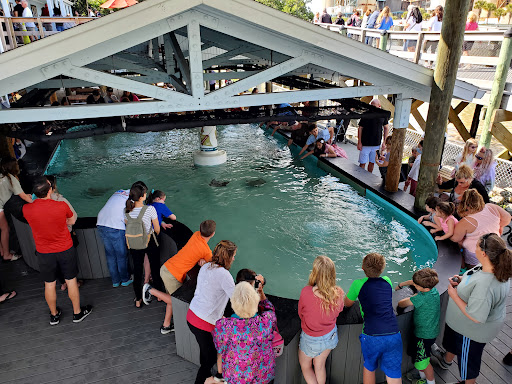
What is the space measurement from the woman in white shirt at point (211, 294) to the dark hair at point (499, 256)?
87.2 inches

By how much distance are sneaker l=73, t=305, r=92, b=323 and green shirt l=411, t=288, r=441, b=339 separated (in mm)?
3962

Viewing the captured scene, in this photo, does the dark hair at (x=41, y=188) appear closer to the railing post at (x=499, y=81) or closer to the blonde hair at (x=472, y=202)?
the blonde hair at (x=472, y=202)

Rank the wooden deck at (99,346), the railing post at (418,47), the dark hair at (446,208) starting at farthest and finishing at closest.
Result: the railing post at (418,47), the dark hair at (446,208), the wooden deck at (99,346)

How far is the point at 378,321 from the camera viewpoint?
11.0 feet

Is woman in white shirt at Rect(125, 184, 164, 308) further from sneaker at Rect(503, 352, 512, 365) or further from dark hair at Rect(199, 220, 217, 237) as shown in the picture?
sneaker at Rect(503, 352, 512, 365)

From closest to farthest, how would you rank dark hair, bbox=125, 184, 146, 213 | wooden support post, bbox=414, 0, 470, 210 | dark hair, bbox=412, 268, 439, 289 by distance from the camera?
dark hair, bbox=412, 268, 439, 289 → dark hair, bbox=125, 184, 146, 213 → wooden support post, bbox=414, 0, 470, 210

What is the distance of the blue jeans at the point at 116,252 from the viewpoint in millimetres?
4922

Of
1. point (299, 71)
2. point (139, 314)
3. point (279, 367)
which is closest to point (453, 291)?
point (279, 367)

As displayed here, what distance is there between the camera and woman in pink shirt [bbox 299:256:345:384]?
3.21 meters

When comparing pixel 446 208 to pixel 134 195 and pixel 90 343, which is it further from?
pixel 90 343

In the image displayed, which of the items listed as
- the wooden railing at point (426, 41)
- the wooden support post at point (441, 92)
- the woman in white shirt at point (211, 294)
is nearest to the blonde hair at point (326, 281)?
the woman in white shirt at point (211, 294)

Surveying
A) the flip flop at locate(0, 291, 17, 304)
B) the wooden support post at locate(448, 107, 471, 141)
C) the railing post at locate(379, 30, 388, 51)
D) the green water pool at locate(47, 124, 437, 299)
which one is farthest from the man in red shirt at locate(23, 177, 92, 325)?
the wooden support post at locate(448, 107, 471, 141)

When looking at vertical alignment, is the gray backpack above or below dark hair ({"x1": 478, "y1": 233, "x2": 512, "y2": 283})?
below

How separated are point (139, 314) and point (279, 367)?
220 centimetres
